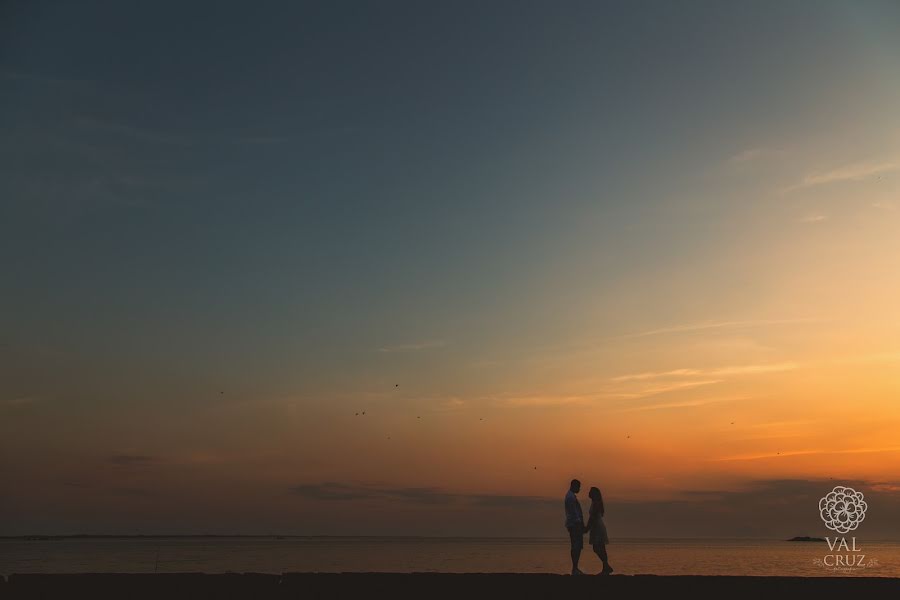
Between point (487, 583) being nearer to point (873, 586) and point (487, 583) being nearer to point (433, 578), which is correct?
point (433, 578)

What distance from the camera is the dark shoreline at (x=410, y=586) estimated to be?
1568cm

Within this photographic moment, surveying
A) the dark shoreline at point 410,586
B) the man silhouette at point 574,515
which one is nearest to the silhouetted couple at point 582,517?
the man silhouette at point 574,515

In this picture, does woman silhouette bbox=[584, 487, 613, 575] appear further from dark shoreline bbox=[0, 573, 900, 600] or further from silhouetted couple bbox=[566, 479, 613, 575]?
dark shoreline bbox=[0, 573, 900, 600]

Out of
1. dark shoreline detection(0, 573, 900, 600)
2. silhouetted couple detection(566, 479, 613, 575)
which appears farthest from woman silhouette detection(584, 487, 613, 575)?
dark shoreline detection(0, 573, 900, 600)

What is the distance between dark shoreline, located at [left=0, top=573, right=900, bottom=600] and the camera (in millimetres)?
15680

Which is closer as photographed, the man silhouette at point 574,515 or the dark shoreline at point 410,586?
the dark shoreline at point 410,586

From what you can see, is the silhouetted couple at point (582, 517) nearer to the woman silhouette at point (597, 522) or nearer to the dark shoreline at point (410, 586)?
the woman silhouette at point (597, 522)

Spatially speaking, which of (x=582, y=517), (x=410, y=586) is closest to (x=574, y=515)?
(x=582, y=517)

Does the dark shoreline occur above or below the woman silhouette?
below

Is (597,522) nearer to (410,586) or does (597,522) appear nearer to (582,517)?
(582,517)

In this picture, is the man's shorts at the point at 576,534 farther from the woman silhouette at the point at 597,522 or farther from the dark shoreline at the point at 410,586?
the dark shoreline at the point at 410,586

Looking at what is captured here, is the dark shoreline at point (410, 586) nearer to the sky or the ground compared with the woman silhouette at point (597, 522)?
nearer to the ground

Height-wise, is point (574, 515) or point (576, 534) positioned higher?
point (574, 515)

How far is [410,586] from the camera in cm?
1688
